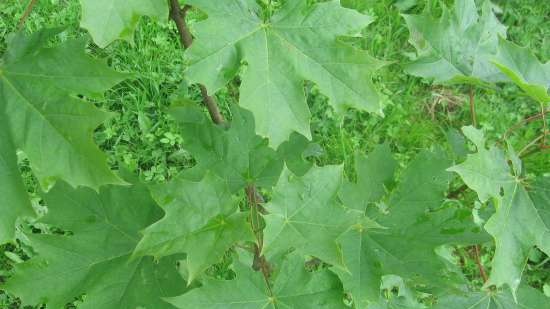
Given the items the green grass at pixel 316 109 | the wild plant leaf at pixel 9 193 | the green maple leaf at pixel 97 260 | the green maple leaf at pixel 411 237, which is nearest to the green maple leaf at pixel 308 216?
the green maple leaf at pixel 411 237

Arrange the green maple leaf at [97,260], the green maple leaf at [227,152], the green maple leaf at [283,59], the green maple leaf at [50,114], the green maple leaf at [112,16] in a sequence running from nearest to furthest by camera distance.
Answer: the green maple leaf at [112,16] < the green maple leaf at [50,114] < the green maple leaf at [283,59] < the green maple leaf at [97,260] < the green maple leaf at [227,152]

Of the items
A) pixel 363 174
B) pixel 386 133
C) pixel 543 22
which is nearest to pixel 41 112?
pixel 363 174

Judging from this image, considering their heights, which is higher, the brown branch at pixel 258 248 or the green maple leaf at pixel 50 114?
the green maple leaf at pixel 50 114

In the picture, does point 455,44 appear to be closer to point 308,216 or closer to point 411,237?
point 411,237

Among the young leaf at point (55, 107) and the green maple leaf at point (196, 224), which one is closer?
the young leaf at point (55, 107)

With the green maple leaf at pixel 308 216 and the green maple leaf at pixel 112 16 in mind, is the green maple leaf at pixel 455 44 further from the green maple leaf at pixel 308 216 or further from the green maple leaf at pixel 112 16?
the green maple leaf at pixel 112 16

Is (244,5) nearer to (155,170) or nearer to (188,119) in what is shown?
(188,119)

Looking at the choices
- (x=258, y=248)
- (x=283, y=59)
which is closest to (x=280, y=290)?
(x=258, y=248)
